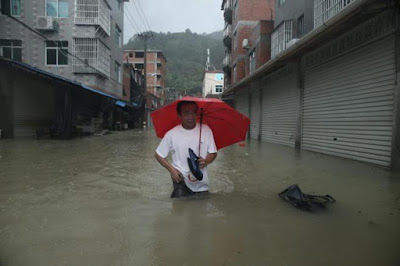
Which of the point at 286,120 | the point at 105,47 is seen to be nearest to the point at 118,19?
the point at 105,47

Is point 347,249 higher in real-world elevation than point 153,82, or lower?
lower

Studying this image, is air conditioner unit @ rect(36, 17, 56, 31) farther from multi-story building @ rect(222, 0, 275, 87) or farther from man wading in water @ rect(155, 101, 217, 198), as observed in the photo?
man wading in water @ rect(155, 101, 217, 198)

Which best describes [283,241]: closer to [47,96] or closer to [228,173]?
[228,173]

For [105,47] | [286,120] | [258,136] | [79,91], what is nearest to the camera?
[286,120]

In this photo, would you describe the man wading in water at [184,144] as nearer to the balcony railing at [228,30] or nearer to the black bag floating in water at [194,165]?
the black bag floating in water at [194,165]

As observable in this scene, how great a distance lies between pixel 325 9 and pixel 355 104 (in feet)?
18.9

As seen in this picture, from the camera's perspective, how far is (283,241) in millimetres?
2857

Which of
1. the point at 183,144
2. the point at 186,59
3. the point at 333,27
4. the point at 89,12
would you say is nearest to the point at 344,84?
the point at 333,27

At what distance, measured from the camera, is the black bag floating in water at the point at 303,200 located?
12.5ft

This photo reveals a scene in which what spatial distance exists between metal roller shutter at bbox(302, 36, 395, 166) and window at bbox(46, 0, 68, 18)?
59.6ft

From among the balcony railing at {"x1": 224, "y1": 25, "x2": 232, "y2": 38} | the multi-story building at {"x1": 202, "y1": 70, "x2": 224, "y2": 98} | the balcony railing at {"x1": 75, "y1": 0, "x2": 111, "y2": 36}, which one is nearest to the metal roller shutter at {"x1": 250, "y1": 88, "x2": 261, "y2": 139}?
the balcony railing at {"x1": 75, "y1": 0, "x2": 111, "y2": 36}

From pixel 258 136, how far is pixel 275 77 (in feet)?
15.2

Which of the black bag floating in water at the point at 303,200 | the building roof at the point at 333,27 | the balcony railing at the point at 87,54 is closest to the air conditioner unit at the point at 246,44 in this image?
the balcony railing at the point at 87,54

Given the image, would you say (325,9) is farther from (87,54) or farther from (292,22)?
(87,54)
